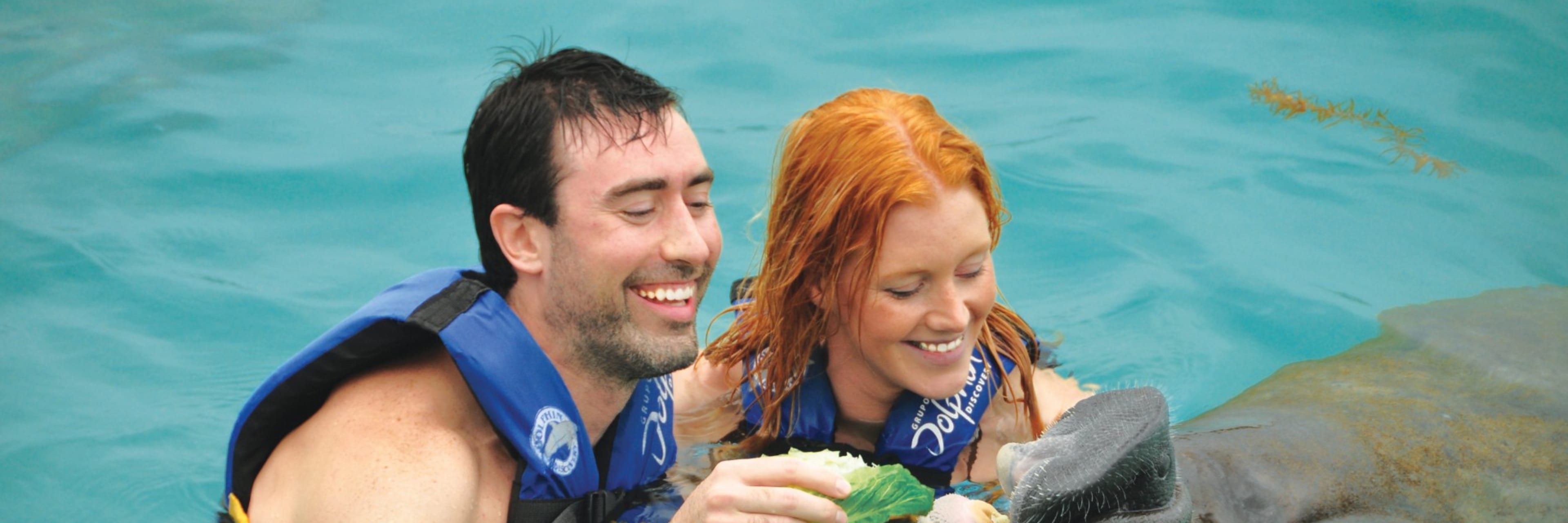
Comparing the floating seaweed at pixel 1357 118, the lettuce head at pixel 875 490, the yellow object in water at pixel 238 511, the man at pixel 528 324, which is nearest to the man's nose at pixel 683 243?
the man at pixel 528 324

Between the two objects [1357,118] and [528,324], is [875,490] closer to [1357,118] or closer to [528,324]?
[528,324]

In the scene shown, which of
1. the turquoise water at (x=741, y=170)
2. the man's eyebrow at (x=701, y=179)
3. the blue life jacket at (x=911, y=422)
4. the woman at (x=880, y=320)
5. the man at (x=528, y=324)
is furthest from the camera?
the turquoise water at (x=741, y=170)

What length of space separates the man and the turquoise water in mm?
2511

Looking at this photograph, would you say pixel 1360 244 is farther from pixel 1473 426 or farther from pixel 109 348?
pixel 109 348

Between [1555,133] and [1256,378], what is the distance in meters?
3.23

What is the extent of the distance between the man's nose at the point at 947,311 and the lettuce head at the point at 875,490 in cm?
57

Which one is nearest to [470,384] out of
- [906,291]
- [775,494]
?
[775,494]

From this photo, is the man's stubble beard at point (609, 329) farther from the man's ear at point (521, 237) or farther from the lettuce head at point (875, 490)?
the lettuce head at point (875, 490)

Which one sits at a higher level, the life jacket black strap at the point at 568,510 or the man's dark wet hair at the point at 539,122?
the man's dark wet hair at the point at 539,122

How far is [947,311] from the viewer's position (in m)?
3.63

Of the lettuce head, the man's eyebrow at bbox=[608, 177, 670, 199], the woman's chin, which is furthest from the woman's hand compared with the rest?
the woman's chin

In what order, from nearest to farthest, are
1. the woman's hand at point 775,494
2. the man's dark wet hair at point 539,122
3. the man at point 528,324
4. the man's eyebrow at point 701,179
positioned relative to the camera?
the woman's hand at point 775,494
the man at point 528,324
the man's dark wet hair at point 539,122
the man's eyebrow at point 701,179

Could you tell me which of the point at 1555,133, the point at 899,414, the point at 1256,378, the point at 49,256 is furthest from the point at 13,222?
the point at 1555,133

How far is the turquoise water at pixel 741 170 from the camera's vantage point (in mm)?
6074
